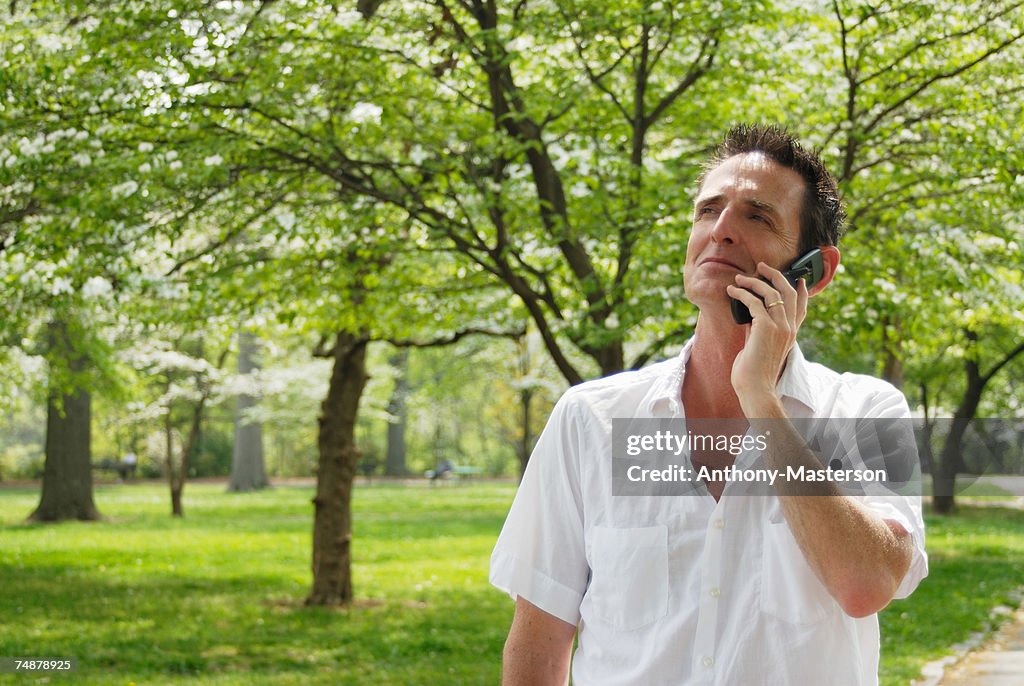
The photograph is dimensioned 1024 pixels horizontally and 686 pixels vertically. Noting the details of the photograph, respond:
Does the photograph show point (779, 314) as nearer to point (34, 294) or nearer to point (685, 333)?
point (685, 333)

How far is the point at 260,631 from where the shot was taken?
11297 mm

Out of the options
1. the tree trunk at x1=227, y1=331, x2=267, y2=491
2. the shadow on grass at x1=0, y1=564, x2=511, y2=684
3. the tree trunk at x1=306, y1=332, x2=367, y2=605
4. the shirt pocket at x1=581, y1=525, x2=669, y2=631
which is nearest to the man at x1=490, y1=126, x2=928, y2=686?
the shirt pocket at x1=581, y1=525, x2=669, y2=631

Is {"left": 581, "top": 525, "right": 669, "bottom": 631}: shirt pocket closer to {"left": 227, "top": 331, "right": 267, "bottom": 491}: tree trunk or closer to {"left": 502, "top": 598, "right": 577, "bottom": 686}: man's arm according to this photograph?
{"left": 502, "top": 598, "right": 577, "bottom": 686}: man's arm

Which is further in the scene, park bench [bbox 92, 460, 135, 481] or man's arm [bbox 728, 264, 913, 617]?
park bench [bbox 92, 460, 135, 481]

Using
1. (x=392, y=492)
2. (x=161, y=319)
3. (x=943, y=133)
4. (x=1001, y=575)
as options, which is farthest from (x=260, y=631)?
(x=392, y=492)

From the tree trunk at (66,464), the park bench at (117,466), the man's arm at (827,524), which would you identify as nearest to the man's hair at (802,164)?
the man's arm at (827,524)

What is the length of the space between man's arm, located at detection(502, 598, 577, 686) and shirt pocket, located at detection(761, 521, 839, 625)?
407 mm

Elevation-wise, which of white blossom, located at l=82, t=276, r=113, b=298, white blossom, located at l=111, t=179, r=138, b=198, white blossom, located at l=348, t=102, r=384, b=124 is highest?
white blossom, located at l=348, t=102, r=384, b=124

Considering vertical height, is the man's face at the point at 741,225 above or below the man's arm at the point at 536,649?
above

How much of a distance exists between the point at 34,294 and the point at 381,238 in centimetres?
276

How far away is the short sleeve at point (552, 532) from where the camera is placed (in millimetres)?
2189

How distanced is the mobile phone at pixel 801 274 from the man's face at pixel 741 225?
21mm

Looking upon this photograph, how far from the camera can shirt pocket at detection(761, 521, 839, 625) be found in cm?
199

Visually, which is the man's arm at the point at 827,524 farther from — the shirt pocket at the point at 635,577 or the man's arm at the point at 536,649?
the man's arm at the point at 536,649
